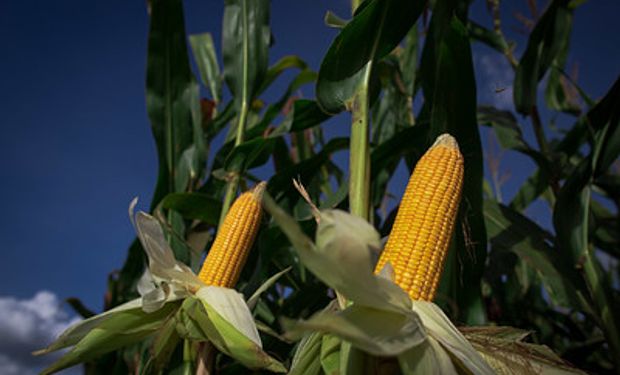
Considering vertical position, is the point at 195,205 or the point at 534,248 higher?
the point at 195,205

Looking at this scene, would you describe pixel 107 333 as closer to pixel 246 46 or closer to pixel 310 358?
pixel 310 358

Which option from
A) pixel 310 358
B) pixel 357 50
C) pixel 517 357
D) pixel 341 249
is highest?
pixel 357 50

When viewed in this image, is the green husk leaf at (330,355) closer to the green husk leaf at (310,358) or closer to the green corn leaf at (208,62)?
the green husk leaf at (310,358)

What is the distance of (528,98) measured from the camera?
218 centimetres

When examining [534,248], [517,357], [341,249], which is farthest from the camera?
[534,248]

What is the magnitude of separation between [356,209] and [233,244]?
0.45 meters

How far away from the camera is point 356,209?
0.95 metres

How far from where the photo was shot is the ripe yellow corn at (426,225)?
32.7 inches

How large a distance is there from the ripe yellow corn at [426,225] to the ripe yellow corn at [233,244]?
487 mm

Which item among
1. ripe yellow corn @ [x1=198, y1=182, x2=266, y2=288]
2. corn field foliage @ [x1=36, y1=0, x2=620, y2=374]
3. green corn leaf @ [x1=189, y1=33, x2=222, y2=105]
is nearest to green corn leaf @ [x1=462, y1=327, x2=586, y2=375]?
corn field foliage @ [x1=36, y1=0, x2=620, y2=374]

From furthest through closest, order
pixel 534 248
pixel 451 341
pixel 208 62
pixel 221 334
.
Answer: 1. pixel 208 62
2. pixel 534 248
3. pixel 221 334
4. pixel 451 341

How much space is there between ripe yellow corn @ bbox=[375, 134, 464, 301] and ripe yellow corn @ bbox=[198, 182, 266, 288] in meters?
0.49

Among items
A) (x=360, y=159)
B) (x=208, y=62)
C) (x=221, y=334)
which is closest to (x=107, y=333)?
(x=221, y=334)

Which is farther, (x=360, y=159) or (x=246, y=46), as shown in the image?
(x=246, y=46)
